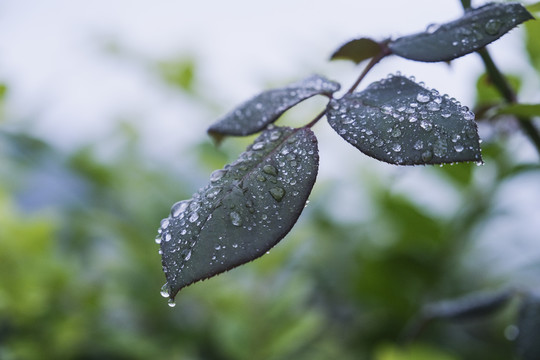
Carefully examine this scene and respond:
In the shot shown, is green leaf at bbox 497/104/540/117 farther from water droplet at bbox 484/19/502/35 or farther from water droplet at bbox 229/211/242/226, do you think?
water droplet at bbox 229/211/242/226

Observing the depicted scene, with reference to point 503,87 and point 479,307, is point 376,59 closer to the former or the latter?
point 503,87

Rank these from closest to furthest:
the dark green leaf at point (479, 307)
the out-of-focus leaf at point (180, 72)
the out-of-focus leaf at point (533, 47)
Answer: the dark green leaf at point (479, 307)
the out-of-focus leaf at point (533, 47)
the out-of-focus leaf at point (180, 72)

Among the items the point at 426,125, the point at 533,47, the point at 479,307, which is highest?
the point at 426,125

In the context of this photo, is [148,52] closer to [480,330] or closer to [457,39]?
[480,330]

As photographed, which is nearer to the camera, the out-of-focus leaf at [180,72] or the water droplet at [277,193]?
the water droplet at [277,193]

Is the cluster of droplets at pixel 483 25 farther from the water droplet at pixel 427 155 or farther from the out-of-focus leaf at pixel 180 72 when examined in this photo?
the out-of-focus leaf at pixel 180 72

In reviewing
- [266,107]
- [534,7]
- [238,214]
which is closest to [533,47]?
[534,7]

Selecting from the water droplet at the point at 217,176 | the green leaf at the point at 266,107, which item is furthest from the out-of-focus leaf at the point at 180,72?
the water droplet at the point at 217,176
